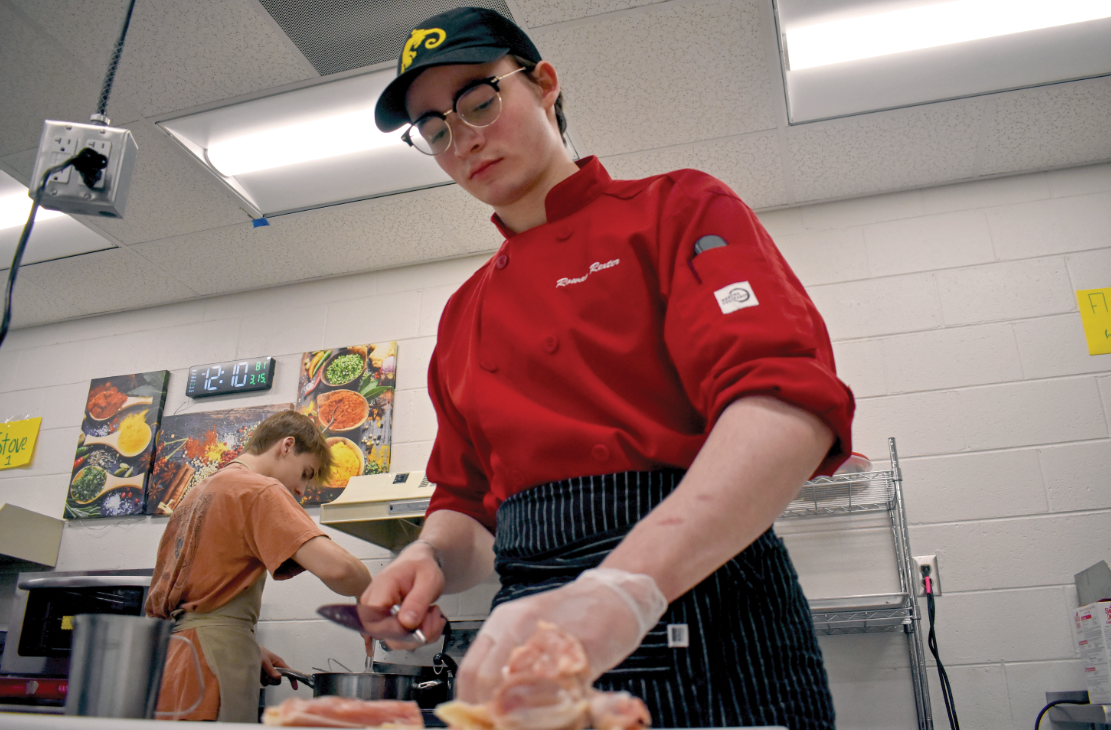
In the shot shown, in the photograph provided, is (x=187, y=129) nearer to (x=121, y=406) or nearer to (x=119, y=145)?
(x=119, y=145)

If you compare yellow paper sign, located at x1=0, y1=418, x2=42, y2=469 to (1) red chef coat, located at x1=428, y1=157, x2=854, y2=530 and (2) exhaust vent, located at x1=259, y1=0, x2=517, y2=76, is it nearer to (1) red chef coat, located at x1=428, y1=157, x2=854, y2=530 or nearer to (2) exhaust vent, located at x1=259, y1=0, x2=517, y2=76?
(2) exhaust vent, located at x1=259, y1=0, x2=517, y2=76

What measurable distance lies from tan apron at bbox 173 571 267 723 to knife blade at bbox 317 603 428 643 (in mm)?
1660

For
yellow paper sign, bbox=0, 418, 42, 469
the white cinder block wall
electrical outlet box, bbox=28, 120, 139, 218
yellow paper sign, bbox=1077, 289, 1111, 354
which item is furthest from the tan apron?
yellow paper sign, bbox=1077, 289, 1111, 354

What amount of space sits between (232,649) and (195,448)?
1698mm

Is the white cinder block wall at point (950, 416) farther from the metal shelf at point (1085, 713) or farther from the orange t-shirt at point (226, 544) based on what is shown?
the orange t-shirt at point (226, 544)

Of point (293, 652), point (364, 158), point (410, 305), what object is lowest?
point (293, 652)

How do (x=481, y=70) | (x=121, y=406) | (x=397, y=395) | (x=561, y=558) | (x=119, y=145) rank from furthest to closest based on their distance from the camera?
(x=121, y=406)
(x=397, y=395)
(x=119, y=145)
(x=481, y=70)
(x=561, y=558)

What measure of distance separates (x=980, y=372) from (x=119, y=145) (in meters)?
2.93

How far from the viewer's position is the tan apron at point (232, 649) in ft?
7.34

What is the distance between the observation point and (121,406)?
392 centimetres

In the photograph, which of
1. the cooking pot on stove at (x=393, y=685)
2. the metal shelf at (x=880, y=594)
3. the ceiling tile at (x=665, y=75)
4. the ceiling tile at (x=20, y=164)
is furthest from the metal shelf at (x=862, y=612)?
A: the ceiling tile at (x=20, y=164)

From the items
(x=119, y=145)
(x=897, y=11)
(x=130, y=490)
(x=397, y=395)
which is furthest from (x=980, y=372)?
(x=130, y=490)

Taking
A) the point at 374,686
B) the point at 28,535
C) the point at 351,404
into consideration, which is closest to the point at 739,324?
the point at 374,686

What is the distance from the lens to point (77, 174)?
1531 mm
